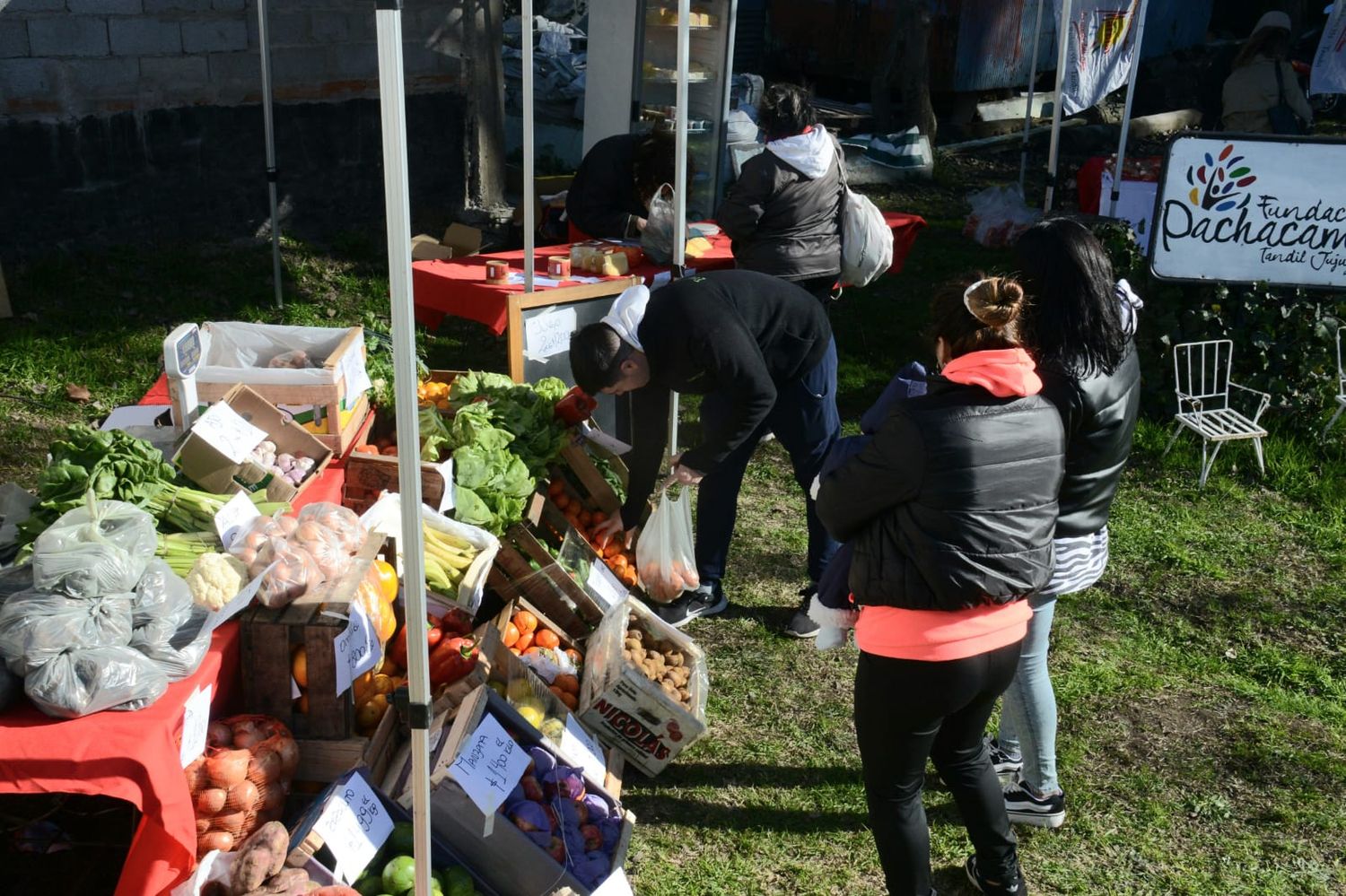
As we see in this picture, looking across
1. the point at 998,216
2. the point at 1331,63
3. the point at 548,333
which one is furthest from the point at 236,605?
Result: the point at 1331,63

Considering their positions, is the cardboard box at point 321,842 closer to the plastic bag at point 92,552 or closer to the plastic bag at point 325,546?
the plastic bag at point 325,546

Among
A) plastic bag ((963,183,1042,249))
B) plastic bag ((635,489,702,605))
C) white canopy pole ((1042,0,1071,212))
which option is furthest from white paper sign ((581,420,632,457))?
plastic bag ((963,183,1042,249))

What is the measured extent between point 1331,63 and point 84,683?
13618 millimetres

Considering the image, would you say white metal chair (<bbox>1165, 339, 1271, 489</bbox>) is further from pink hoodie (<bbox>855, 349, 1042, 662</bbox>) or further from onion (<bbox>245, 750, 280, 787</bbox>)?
onion (<bbox>245, 750, 280, 787</bbox>)

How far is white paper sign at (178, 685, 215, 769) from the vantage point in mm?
2754

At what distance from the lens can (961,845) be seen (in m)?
3.70

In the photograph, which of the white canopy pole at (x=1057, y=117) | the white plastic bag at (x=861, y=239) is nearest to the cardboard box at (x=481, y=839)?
the white plastic bag at (x=861, y=239)

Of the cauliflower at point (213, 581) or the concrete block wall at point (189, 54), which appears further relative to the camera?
the concrete block wall at point (189, 54)

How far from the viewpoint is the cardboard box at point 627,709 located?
3.75m

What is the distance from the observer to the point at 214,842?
285 centimetres

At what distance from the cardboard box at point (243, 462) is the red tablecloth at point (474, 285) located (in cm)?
150

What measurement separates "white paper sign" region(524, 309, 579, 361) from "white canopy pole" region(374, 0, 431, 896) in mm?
3143

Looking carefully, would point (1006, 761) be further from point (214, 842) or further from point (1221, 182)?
point (1221, 182)

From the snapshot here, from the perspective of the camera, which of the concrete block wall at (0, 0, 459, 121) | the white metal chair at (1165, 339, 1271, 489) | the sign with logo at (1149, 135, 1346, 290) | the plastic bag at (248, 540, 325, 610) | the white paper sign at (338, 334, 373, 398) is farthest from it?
the concrete block wall at (0, 0, 459, 121)
